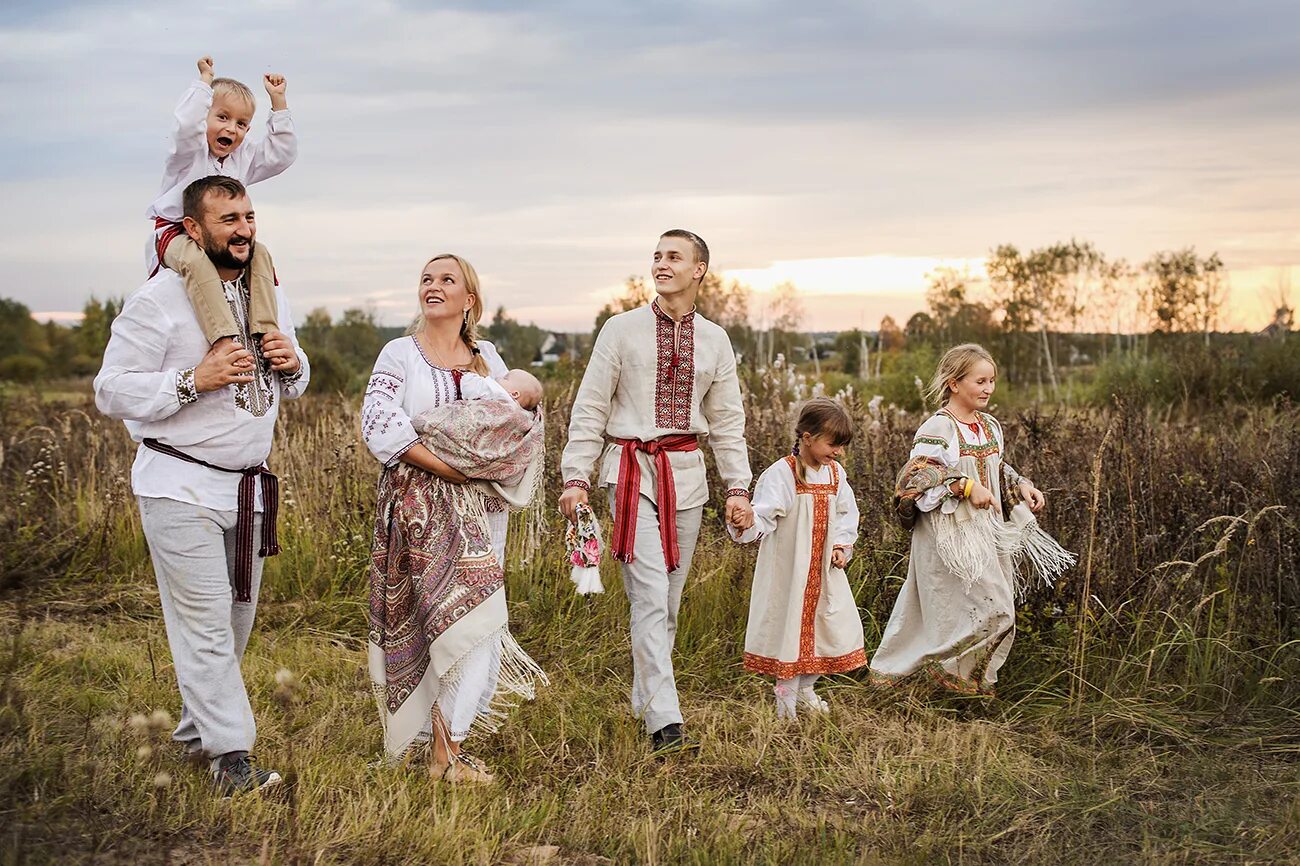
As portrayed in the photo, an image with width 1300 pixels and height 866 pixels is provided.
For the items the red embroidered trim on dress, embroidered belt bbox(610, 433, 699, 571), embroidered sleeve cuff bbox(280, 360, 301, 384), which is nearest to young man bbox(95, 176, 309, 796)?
embroidered sleeve cuff bbox(280, 360, 301, 384)

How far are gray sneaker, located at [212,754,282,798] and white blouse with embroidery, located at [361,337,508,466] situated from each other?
3.82ft

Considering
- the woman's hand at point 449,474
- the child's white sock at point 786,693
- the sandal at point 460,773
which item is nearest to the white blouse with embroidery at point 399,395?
the woman's hand at point 449,474

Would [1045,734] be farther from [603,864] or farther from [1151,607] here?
[603,864]

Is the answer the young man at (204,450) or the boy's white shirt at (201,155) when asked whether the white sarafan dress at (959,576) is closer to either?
the young man at (204,450)

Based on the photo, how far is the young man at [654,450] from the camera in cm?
497

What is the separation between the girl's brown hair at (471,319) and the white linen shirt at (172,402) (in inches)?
32.0

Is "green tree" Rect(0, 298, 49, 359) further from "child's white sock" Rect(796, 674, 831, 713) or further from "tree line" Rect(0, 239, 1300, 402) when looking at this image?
"child's white sock" Rect(796, 674, 831, 713)

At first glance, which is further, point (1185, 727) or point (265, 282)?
point (1185, 727)

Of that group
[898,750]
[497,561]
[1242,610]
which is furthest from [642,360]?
[1242,610]

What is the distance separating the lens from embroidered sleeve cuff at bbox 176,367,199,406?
4.04m

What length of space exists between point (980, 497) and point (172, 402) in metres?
3.31

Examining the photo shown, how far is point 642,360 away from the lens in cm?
502

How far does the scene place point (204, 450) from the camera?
13.6ft

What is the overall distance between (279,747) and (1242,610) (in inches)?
174
